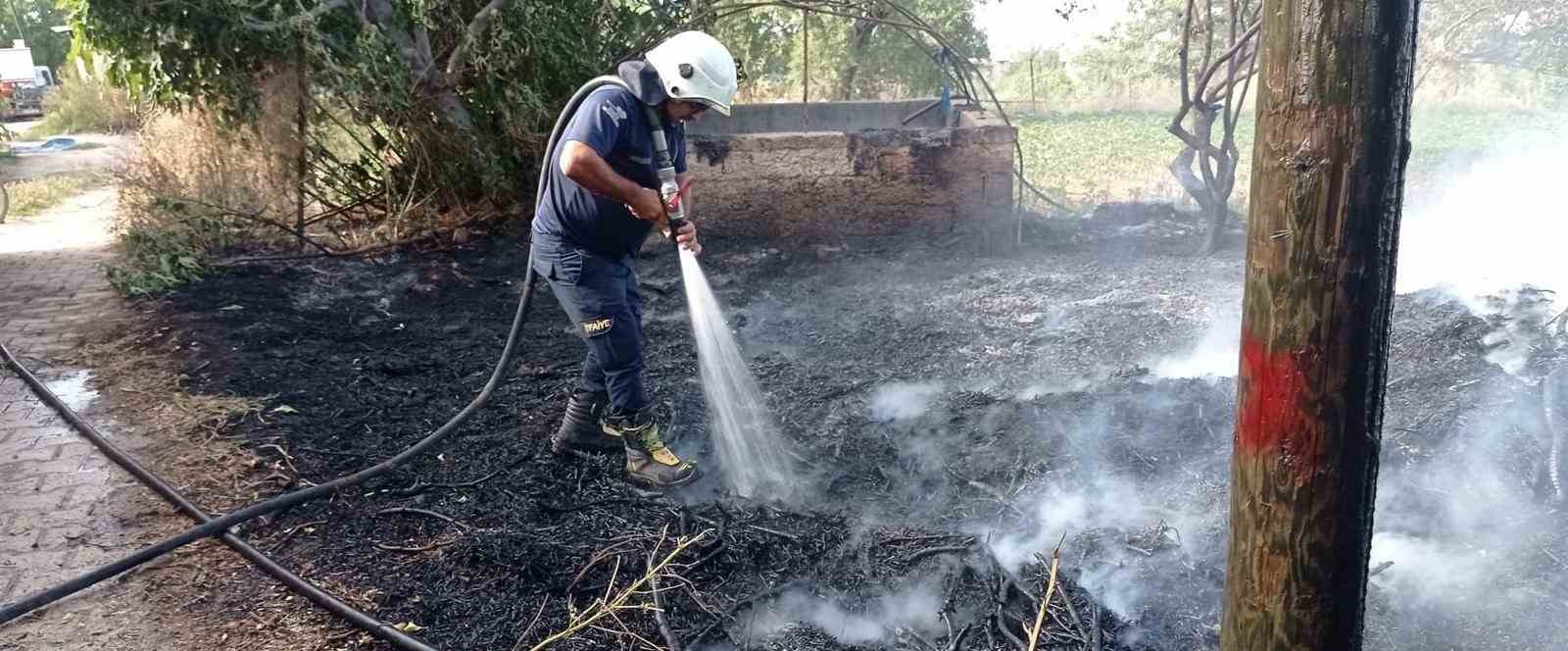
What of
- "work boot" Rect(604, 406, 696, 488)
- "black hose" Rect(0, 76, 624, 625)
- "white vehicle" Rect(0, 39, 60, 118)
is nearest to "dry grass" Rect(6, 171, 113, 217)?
"black hose" Rect(0, 76, 624, 625)

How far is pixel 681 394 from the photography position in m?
5.50

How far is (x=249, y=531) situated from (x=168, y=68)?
605cm

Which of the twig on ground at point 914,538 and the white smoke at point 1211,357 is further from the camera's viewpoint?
the white smoke at point 1211,357

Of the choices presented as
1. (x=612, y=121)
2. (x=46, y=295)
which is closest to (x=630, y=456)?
(x=612, y=121)

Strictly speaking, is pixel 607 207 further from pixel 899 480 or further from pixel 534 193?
pixel 534 193

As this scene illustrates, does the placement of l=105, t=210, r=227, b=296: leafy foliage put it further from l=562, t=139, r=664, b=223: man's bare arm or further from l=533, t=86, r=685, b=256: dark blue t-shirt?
l=562, t=139, r=664, b=223: man's bare arm

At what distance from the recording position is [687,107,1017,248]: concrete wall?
8.39 metres

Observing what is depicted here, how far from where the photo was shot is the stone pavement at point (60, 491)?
3.28 meters

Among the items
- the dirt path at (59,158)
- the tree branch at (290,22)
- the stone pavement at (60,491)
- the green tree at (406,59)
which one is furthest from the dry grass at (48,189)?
the tree branch at (290,22)

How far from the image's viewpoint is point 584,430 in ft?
15.2

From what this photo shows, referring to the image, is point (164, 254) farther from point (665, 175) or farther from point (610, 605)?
point (610, 605)

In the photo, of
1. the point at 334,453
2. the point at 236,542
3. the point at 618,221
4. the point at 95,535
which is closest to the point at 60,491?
the point at 95,535

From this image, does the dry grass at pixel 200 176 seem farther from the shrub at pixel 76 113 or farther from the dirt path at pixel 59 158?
the shrub at pixel 76 113

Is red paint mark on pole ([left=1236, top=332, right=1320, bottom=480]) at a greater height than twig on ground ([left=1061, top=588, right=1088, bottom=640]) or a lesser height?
greater
